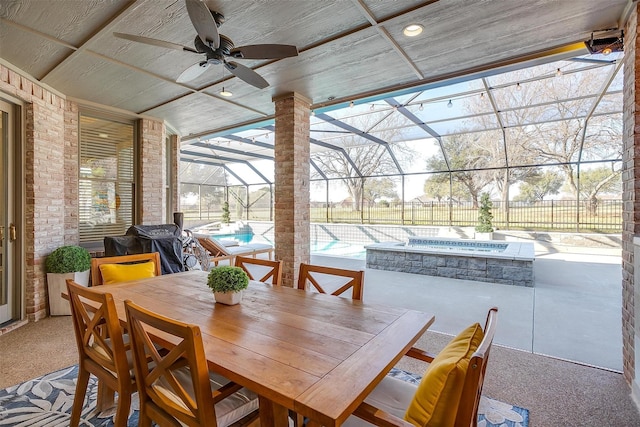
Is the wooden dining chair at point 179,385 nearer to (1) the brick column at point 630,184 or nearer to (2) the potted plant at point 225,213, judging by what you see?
→ (1) the brick column at point 630,184

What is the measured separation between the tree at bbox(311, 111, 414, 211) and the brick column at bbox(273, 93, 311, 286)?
3124mm

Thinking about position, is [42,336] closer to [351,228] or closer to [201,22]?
[201,22]

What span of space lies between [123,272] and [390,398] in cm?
246

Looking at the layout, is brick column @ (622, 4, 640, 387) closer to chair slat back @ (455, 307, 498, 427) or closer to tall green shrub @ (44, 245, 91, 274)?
chair slat back @ (455, 307, 498, 427)

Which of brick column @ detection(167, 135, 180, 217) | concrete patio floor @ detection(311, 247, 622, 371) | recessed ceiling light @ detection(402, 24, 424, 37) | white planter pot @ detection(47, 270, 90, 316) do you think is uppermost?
recessed ceiling light @ detection(402, 24, 424, 37)

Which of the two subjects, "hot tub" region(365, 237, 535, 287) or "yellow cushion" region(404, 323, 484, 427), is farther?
"hot tub" region(365, 237, 535, 287)

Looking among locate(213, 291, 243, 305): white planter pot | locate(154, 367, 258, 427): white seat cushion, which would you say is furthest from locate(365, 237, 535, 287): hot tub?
locate(154, 367, 258, 427): white seat cushion

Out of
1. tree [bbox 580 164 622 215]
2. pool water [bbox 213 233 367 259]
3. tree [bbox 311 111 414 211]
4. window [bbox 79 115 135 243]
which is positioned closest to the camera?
window [bbox 79 115 135 243]

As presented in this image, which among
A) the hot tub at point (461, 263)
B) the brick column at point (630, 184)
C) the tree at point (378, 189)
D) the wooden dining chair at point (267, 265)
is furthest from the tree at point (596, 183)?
the wooden dining chair at point (267, 265)

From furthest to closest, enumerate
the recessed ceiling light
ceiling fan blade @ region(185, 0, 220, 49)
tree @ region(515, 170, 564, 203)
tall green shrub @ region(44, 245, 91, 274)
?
1. tree @ region(515, 170, 564, 203)
2. tall green shrub @ region(44, 245, 91, 274)
3. the recessed ceiling light
4. ceiling fan blade @ region(185, 0, 220, 49)

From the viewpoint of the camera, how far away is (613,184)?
915 centimetres

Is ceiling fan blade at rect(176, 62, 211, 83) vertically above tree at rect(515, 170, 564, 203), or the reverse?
ceiling fan blade at rect(176, 62, 211, 83)

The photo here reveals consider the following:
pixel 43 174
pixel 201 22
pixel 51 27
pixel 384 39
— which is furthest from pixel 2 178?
pixel 384 39

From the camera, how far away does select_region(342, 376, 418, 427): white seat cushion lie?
1.35 meters
